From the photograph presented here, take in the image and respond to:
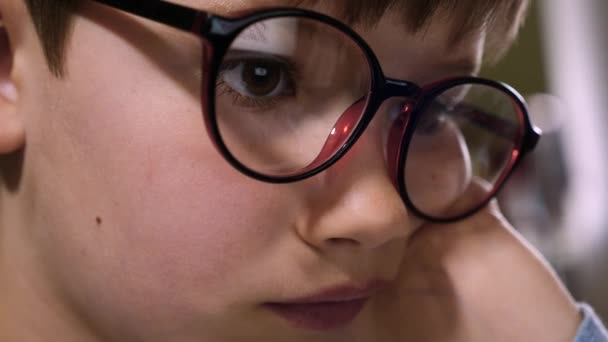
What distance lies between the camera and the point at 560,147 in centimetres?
172

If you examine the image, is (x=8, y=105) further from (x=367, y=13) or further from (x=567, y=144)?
(x=567, y=144)

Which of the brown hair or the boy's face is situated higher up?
the brown hair

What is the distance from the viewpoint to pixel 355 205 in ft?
1.82

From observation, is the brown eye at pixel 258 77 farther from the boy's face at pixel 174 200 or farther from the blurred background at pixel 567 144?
the blurred background at pixel 567 144

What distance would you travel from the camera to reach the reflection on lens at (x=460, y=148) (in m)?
0.70

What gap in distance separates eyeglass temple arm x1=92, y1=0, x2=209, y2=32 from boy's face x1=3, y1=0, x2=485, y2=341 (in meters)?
0.02

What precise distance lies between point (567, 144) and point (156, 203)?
1.51 meters

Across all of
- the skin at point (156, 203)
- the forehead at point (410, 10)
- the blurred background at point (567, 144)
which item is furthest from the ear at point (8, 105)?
the blurred background at point (567, 144)

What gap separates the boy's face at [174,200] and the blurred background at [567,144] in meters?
1.10

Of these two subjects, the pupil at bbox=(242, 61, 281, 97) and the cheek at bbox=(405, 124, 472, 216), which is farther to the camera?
the cheek at bbox=(405, 124, 472, 216)

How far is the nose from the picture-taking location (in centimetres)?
55

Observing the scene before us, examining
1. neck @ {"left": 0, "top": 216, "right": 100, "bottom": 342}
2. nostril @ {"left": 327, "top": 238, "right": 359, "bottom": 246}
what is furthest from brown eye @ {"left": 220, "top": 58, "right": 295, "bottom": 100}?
neck @ {"left": 0, "top": 216, "right": 100, "bottom": 342}

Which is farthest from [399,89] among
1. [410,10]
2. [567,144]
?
[567,144]

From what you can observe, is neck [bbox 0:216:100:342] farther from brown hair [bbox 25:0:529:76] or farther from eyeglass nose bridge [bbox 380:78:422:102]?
eyeglass nose bridge [bbox 380:78:422:102]
